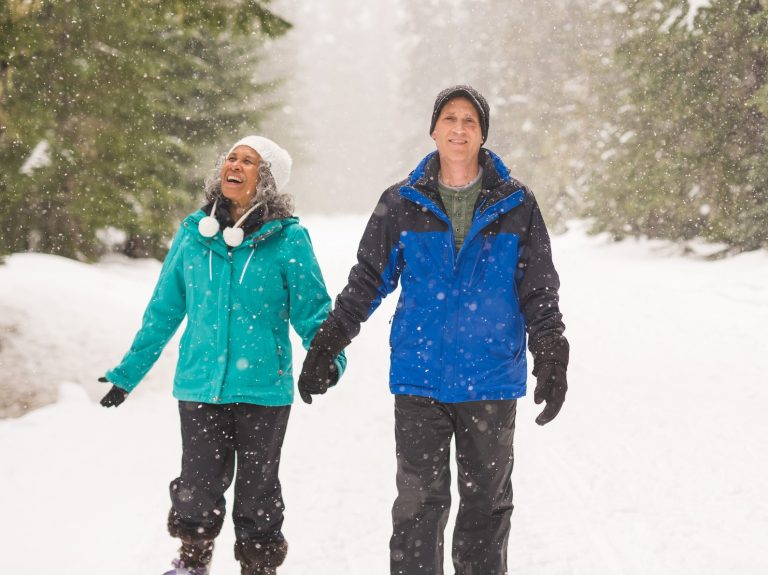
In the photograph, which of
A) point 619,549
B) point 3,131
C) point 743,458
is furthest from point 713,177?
point 3,131

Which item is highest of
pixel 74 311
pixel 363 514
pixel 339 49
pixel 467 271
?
pixel 339 49

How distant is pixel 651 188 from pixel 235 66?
29.9 feet

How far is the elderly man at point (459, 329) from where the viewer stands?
3.17 metres

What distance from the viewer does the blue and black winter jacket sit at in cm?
317

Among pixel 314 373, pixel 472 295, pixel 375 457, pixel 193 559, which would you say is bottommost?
pixel 375 457

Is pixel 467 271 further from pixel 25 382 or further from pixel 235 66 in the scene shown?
pixel 235 66

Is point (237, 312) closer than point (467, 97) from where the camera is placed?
No

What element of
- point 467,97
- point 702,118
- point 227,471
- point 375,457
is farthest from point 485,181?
point 702,118

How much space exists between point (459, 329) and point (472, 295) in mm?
166

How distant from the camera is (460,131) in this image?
10.6 feet

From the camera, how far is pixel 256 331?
11.3 ft

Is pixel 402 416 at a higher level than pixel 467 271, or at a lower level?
lower

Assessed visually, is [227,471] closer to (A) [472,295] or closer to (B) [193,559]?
(B) [193,559]

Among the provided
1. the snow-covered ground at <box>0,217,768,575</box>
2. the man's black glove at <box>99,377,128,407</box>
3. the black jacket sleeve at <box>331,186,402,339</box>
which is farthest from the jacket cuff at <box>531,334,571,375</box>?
the man's black glove at <box>99,377,128,407</box>
